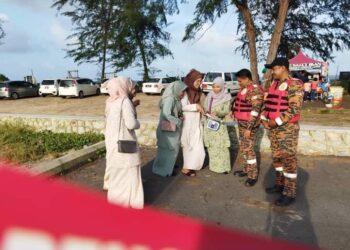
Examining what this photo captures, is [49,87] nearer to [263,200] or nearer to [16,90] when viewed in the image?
[16,90]

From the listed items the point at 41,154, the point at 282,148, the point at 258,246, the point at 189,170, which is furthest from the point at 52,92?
the point at 258,246

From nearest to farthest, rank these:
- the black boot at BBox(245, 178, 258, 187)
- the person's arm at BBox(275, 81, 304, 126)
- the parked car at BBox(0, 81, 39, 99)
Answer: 1. the person's arm at BBox(275, 81, 304, 126)
2. the black boot at BBox(245, 178, 258, 187)
3. the parked car at BBox(0, 81, 39, 99)

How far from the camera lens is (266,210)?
4605 mm

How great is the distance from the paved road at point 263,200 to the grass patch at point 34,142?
1.17 meters

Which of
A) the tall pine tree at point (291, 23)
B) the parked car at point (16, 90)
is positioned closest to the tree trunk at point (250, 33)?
the tall pine tree at point (291, 23)

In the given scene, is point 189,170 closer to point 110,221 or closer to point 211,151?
point 211,151

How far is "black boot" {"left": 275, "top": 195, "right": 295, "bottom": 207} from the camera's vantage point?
4.70 m

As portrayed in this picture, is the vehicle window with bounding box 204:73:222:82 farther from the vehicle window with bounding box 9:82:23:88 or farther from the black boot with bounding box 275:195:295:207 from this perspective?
the black boot with bounding box 275:195:295:207

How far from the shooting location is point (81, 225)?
2.81 feet

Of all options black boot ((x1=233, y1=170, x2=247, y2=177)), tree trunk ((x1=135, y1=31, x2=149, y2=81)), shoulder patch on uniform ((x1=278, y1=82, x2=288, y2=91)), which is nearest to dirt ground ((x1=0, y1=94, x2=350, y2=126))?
black boot ((x1=233, y1=170, x2=247, y2=177))

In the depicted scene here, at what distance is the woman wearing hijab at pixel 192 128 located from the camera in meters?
6.03

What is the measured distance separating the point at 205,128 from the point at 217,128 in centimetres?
24

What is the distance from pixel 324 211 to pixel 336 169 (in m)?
2.05

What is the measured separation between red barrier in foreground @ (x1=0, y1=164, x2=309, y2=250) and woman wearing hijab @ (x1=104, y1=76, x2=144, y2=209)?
10.5 feet
